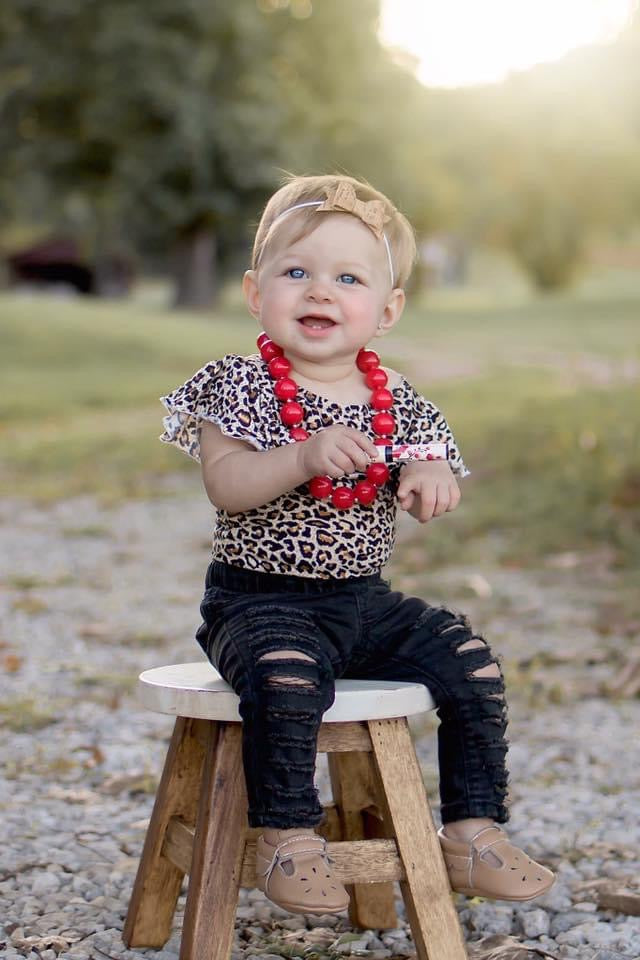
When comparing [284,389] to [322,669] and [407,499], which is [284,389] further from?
[322,669]

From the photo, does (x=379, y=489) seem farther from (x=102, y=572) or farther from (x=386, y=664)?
(x=102, y=572)

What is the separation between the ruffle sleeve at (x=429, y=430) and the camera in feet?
8.24

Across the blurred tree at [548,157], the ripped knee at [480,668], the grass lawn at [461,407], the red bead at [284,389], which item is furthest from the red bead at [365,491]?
the blurred tree at [548,157]

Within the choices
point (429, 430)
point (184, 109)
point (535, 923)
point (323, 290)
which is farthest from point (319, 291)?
point (184, 109)

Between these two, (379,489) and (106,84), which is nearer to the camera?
(379,489)

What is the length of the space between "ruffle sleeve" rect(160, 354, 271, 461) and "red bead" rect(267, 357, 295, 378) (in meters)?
0.03

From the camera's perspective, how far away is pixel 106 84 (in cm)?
2544

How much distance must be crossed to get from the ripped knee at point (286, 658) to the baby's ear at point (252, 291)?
2.26ft

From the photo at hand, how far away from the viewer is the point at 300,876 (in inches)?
83.7

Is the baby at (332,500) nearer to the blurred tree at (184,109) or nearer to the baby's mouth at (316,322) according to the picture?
the baby's mouth at (316,322)

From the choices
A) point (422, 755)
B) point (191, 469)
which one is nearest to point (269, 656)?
point (422, 755)

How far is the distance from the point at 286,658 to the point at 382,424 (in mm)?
507

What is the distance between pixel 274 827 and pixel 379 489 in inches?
26.3

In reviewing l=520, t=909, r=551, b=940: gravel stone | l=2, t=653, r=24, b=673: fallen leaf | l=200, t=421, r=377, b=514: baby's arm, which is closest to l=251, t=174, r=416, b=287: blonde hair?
l=200, t=421, r=377, b=514: baby's arm
